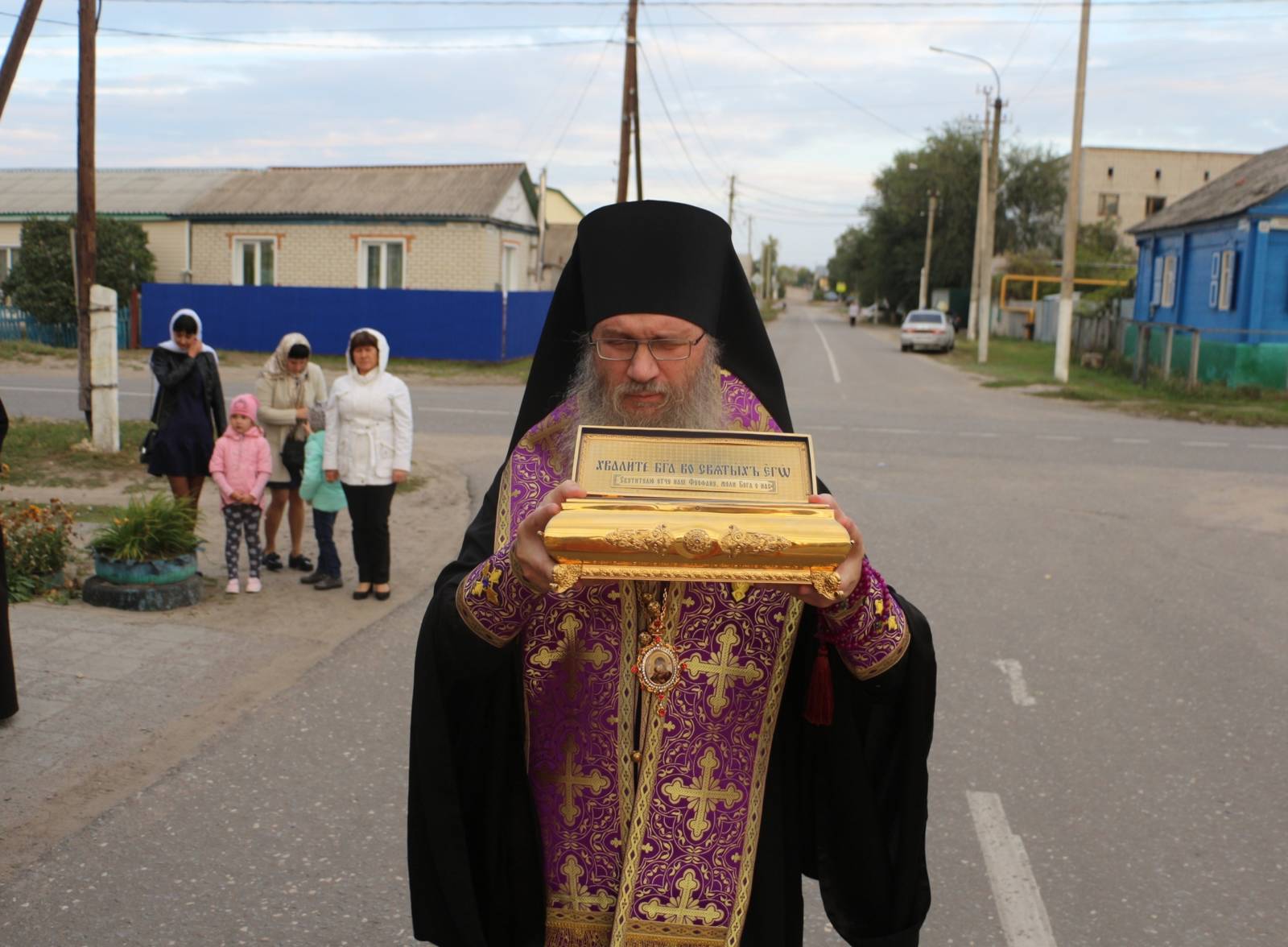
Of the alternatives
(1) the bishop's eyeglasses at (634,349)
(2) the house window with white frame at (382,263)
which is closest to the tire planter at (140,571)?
(1) the bishop's eyeglasses at (634,349)

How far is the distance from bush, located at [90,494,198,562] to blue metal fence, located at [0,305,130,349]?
23.9 metres

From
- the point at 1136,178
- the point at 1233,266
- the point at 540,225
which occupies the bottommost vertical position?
the point at 1233,266

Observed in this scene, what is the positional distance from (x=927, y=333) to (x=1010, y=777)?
1419 inches

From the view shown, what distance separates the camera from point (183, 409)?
888cm

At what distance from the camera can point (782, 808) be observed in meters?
2.30

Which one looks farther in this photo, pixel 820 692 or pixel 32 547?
pixel 32 547

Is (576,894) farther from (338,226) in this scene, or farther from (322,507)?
(338,226)

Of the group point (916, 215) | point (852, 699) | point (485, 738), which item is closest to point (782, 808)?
point (852, 699)

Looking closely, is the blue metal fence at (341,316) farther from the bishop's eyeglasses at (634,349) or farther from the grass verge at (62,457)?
the bishop's eyeglasses at (634,349)

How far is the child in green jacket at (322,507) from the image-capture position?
332 inches

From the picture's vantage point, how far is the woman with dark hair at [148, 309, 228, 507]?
8.87m

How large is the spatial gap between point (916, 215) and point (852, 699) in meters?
64.1

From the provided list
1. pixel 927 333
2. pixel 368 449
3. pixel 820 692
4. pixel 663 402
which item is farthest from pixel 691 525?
pixel 927 333

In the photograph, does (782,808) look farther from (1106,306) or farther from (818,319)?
(818,319)
